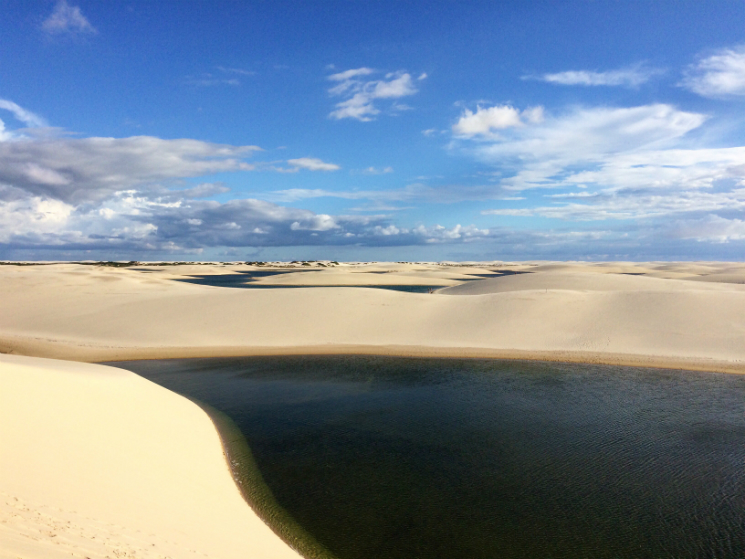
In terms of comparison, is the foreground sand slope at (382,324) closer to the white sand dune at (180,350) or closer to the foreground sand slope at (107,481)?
the white sand dune at (180,350)

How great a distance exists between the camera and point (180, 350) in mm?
19609

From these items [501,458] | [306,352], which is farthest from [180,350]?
[501,458]

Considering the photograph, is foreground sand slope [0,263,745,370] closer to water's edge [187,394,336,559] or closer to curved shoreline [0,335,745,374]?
curved shoreline [0,335,745,374]

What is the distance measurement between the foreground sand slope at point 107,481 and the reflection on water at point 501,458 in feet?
3.96

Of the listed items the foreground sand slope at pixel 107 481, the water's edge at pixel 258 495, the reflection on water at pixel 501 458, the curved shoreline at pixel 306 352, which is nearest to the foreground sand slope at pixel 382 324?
the curved shoreline at pixel 306 352

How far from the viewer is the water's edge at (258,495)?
6246 mm

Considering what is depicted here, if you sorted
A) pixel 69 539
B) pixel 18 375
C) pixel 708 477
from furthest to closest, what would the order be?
pixel 18 375, pixel 708 477, pixel 69 539

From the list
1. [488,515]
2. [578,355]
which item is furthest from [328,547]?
[578,355]

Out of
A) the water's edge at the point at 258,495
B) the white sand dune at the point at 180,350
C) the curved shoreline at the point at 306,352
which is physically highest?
the white sand dune at the point at 180,350

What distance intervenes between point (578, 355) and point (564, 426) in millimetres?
8267

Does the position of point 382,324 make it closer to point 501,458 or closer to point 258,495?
point 501,458

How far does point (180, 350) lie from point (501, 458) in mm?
15333

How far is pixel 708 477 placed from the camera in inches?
320

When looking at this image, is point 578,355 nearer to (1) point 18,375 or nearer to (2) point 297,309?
(2) point 297,309
